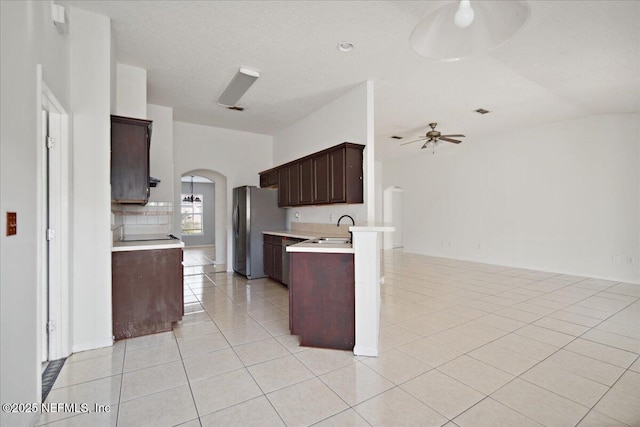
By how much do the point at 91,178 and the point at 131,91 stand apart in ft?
5.09

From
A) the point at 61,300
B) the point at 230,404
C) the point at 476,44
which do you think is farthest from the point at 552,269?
A: the point at 61,300

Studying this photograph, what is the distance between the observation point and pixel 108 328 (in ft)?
9.05

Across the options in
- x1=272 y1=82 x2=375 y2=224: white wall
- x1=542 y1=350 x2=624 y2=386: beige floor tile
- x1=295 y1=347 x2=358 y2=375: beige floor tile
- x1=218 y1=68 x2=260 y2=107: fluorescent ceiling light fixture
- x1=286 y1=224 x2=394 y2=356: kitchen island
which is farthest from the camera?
x1=272 y1=82 x2=375 y2=224: white wall

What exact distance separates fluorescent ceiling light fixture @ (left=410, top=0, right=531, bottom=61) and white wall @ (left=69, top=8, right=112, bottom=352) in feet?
9.31

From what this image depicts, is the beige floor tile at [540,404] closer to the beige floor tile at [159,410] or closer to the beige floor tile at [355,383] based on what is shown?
the beige floor tile at [355,383]

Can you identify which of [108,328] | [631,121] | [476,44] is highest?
[631,121]

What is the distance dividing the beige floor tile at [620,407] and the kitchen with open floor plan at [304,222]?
2 centimetres

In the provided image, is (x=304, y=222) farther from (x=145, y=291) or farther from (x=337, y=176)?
(x=145, y=291)

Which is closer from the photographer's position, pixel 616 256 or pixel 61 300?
pixel 61 300

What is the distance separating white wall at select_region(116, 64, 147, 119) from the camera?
3.62 metres

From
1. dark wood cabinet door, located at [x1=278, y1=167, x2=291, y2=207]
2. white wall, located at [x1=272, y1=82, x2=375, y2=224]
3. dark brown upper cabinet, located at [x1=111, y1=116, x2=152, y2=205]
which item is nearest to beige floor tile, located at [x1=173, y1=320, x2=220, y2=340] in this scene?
dark brown upper cabinet, located at [x1=111, y1=116, x2=152, y2=205]

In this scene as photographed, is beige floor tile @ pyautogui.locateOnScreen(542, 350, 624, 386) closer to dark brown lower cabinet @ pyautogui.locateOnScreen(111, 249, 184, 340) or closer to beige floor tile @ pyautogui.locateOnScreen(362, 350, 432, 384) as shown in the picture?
beige floor tile @ pyautogui.locateOnScreen(362, 350, 432, 384)

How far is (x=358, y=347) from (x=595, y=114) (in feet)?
20.6

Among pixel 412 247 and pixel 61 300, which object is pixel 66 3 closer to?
pixel 61 300
